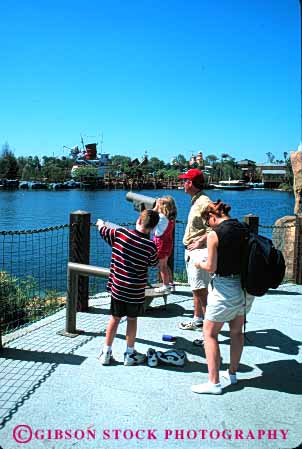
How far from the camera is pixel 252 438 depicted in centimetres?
284

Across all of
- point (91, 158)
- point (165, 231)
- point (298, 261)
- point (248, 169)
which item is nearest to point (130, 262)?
point (165, 231)

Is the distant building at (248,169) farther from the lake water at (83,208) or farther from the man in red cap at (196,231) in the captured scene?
the man in red cap at (196,231)

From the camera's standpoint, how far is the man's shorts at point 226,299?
10.7ft

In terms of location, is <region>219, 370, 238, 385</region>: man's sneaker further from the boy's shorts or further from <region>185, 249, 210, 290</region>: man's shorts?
<region>185, 249, 210, 290</region>: man's shorts

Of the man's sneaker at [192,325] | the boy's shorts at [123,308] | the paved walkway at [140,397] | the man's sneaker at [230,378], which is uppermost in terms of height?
the boy's shorts at [123,308]

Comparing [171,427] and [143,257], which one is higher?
[143,257]

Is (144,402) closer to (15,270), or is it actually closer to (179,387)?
(179,387)

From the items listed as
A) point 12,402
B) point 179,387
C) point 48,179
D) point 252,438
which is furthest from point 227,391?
point 48,179

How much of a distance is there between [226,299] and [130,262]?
826mm

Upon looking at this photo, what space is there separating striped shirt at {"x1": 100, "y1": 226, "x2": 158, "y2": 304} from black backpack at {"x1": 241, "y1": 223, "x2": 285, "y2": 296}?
2.72ft

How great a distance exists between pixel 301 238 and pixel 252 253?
443cm

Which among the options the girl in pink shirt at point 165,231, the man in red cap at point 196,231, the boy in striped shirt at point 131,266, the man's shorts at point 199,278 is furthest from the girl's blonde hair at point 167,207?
the boy in striped shirt at point 131,266

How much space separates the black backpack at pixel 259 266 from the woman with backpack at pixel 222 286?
5cm

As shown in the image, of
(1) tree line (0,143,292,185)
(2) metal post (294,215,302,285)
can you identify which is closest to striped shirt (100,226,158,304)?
(2) metal post (294,215,302,285)
